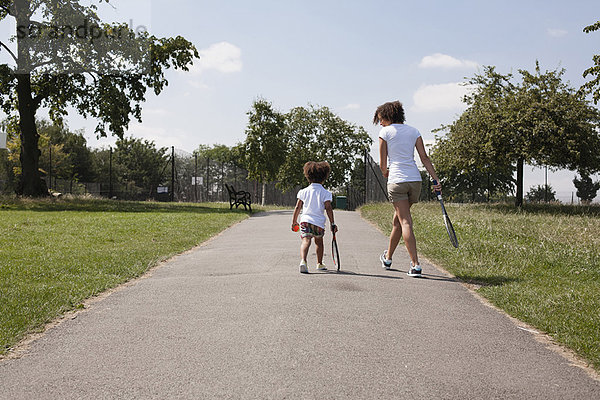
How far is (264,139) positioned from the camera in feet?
136

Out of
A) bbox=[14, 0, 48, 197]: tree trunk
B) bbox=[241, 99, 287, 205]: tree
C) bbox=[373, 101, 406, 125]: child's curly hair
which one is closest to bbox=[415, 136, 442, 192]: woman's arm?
bbox=[373, 101, 406, 125]: child's curly hair

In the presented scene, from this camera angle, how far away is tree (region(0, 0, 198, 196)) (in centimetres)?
2384

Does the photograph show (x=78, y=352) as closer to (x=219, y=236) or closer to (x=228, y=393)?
(x=228, y=393)

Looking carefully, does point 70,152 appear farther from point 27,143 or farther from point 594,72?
point 594,72

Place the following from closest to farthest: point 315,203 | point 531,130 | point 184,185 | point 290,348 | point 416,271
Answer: point 290,348
point 416,271
point 315,203
point 531,130
point 184,185

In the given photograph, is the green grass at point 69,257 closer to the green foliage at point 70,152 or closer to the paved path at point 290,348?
the paved path at point 290,348

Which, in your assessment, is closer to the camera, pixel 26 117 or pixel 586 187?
pixel 26 117

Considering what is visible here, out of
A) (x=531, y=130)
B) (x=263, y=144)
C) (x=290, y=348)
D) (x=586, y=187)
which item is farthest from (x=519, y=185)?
(x=586, y=187)

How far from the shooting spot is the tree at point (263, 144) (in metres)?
40.9

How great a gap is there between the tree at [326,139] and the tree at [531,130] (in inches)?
1277

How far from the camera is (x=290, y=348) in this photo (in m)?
3.68

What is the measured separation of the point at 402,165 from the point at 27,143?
2237cm

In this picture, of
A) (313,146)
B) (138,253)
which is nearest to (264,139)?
(313,146)

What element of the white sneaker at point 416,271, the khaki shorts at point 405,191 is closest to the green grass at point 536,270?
the white sneaker at point 416,271
